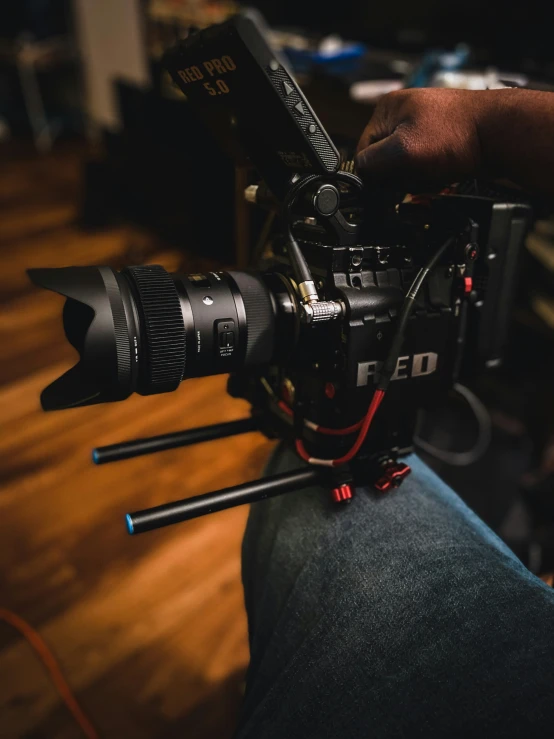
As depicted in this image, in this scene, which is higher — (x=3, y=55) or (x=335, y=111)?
(x=3, y=55)

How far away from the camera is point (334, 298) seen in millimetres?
604

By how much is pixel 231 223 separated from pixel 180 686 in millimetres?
1726

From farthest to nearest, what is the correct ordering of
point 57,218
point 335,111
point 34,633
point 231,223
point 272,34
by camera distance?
point 57,218 < point 231,223 < point 272,34 < point 335,111 < point 34,633

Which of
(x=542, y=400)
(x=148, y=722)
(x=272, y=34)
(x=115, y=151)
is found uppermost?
(x=272, y=34)

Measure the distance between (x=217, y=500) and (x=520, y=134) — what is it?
1.49 feet

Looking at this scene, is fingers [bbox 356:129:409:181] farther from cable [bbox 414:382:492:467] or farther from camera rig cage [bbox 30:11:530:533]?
cable [bbox 414:382:492:467]

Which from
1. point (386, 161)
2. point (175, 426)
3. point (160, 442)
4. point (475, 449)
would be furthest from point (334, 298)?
point (475, 449)

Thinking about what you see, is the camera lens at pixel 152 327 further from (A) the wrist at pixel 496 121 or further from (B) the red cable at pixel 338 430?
(A) the wrist at pixel 496 121

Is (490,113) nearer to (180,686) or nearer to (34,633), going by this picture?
(180,686)

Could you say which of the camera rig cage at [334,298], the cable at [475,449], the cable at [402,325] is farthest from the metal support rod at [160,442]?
the cable at [475,449]

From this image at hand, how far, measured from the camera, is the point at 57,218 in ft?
9.81

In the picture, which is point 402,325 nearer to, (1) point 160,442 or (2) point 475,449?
(1) point 160,442

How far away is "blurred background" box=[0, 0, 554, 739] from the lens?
1022 mm

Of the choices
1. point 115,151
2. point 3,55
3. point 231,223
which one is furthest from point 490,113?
point 3,55
